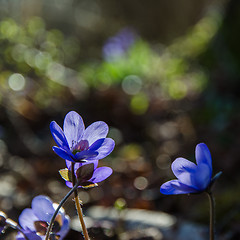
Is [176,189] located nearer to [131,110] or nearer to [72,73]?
[131,110]

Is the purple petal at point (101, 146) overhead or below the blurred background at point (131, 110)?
below

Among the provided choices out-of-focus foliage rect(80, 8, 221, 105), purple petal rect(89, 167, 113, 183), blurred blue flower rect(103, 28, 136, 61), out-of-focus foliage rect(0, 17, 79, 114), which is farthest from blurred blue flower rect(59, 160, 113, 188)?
blurred blue flower rect(103, 28, 136, 61)

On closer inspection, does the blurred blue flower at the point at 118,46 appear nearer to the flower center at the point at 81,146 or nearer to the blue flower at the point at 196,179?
the flower center at the point at 81,146

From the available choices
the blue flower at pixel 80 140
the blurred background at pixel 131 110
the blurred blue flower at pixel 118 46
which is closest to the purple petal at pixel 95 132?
the blue flower at pixel 80 140

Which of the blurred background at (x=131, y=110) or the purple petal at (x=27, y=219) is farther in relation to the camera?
the blurred background at (x=131, y=110)

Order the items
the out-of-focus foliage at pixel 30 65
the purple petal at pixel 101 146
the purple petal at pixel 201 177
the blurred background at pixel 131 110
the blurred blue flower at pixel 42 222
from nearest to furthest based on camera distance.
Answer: the purple petal at pixel 201 177
the purple petal at pixel 101 146
the blurred blue flower at pixel 42 222
the blurred background at pixel 131 110
the out-of-focus foliage at pixel 30 65

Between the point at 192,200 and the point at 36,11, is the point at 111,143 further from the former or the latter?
the point at 36,11

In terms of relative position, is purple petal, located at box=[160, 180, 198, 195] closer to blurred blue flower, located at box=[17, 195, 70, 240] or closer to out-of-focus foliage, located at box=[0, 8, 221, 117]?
blurred blue flower, located at box=[17, 195, 70, 240]

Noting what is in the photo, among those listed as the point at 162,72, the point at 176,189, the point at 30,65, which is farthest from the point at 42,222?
the point at 162,72
